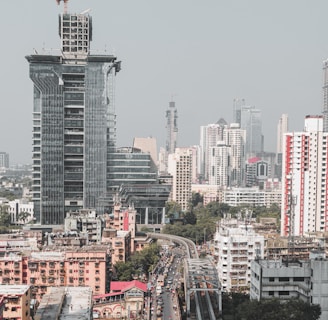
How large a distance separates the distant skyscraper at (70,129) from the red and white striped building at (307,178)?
35.5 feet

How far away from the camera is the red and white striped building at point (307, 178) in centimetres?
2795

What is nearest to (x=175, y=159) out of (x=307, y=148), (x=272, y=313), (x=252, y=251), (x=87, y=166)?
(x=87, y=166)

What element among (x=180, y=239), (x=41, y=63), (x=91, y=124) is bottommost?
(x=180, y=239)

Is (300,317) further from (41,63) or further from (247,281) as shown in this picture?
(41,63)

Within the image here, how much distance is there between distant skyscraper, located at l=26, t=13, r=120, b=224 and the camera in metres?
34.1

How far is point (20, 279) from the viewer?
18750 millimetres

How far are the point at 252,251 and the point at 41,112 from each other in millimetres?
18079

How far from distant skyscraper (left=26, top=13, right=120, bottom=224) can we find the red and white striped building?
1083 cm

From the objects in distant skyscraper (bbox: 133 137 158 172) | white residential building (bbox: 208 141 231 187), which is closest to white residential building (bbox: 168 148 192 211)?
distant skyscraper (bbox: 133 137 158 172)

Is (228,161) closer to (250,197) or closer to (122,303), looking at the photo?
(250,197)

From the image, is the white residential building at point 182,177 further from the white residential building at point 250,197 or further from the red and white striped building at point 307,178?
the red and white striped building at point 307,178

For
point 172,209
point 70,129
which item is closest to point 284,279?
point 70,129

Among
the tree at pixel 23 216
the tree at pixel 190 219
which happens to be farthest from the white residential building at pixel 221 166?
the tree at pixel 23 216

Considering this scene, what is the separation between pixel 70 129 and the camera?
34.7m
